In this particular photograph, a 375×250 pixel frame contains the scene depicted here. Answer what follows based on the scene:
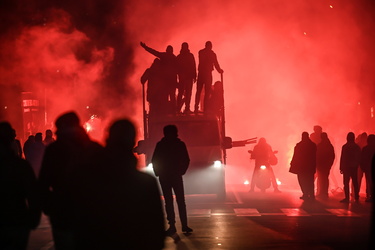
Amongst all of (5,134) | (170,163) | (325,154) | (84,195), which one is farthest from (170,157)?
(325,154)

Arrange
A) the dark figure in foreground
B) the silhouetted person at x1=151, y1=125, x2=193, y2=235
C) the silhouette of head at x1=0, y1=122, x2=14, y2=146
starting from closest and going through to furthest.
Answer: the dark figure in foreground → the silhouette of head at x1=0, y1=122, x2=14, y2=146 → the silhouetted person at x1=151, y1=125, x2=193, y2=235

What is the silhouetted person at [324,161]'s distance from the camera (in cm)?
2155

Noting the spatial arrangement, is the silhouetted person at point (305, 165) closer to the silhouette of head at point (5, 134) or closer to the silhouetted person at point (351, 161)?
the silhouetted person at point (351, 161)

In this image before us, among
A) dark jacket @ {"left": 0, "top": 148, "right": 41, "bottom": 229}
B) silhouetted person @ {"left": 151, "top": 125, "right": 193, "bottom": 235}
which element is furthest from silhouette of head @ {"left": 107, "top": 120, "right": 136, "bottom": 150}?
silhouetted person @ {"left": 151, "top": 125, "right": 193, "bottom": 235}

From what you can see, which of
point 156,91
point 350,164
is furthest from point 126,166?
point 156,91

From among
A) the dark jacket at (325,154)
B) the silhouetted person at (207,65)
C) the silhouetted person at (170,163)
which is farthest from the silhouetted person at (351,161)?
the silhouetted person at (170,163)

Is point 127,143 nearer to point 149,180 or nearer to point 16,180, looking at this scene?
point 149,180

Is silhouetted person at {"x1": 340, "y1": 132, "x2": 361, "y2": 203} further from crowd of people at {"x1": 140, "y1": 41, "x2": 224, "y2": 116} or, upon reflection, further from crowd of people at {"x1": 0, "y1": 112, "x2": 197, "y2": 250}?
crowd of people at {"x1": 0, "y1": 112, "x2": 197, "y2": 250}

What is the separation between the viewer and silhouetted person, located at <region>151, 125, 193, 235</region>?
504 inches

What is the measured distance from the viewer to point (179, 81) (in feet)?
76.6

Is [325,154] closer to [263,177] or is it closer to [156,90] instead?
[263,177]

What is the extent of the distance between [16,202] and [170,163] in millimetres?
6303

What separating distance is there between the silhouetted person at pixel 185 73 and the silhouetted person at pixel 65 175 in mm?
15420

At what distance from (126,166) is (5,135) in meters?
2.01
